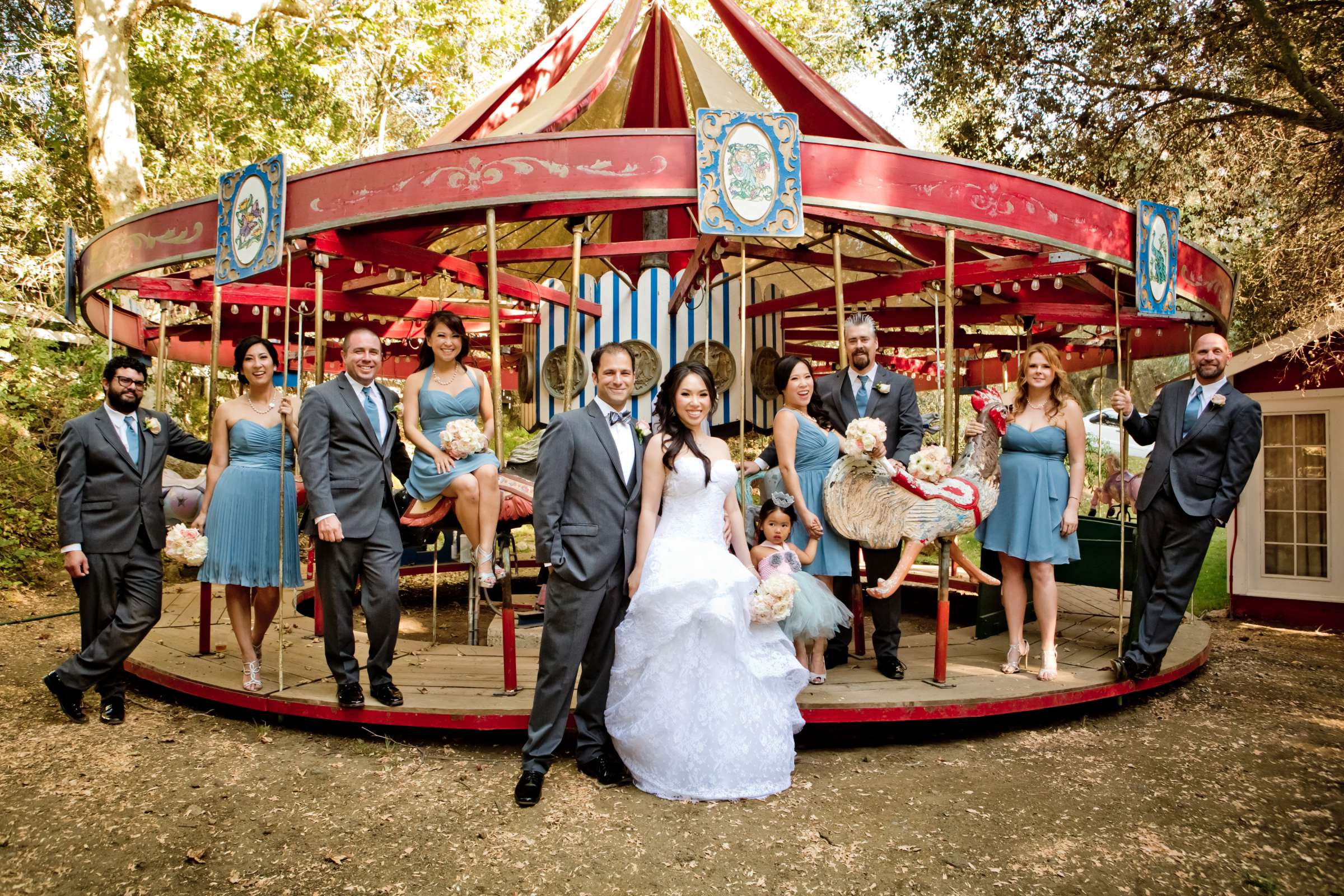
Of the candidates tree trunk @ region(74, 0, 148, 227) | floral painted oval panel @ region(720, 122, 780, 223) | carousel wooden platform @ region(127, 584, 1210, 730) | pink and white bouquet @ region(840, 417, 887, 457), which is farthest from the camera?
tree trunk @ region(74, 0, 148, 227)

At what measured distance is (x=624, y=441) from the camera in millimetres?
4141

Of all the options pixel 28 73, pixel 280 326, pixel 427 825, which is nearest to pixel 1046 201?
pixel 427 825

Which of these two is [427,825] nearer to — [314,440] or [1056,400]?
[314,440]

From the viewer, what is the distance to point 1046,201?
18.4 feet

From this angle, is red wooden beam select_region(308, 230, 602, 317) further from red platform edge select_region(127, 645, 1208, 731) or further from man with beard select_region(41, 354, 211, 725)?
red platform edge select_region(127, 645, 1208, 731)

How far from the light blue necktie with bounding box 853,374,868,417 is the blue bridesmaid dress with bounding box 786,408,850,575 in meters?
0.39

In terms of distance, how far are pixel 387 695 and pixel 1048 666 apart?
3782 millimetres

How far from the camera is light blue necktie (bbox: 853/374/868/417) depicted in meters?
5.50

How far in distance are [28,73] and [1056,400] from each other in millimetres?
17945

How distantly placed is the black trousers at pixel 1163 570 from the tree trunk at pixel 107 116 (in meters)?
13.2

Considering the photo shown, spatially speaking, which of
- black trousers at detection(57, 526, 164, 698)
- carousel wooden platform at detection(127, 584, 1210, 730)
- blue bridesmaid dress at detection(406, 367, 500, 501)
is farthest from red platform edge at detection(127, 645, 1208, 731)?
blue bridesmaid dress at detection(406, 367, 500, 501)

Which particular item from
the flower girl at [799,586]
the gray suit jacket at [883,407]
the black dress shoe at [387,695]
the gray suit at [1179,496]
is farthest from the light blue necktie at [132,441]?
the gray suit at [1179,496]

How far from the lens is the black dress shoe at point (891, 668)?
17.4 feet

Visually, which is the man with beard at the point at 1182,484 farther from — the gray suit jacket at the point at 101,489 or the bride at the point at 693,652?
the gray suit jacket at the point at 101,489
